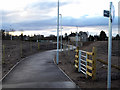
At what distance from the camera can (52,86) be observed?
23.1 ft

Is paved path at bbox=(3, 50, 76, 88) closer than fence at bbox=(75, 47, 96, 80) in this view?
Yes

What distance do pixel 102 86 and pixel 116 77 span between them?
1799 mm

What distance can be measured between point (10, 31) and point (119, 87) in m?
70.0

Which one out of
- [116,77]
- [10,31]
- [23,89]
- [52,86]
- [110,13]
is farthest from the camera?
[10,31]

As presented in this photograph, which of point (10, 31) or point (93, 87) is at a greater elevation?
point (10, 31)

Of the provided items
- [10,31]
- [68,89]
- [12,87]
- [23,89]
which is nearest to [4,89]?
[12,87]

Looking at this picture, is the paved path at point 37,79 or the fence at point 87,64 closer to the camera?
the paved path at point 37,79

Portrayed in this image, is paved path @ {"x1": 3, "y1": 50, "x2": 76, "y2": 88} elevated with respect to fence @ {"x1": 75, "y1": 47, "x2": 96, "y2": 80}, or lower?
lower

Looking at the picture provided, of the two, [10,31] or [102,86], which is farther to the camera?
[10,31]

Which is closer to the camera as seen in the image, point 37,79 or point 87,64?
point 37,79

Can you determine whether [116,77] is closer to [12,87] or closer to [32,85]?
[32,85]

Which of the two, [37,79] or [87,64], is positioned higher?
[87,64]

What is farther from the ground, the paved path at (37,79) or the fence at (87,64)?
the fence at (87,64)

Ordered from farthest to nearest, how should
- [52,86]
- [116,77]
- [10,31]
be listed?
[10,31] < [116,77] < [52,86]
